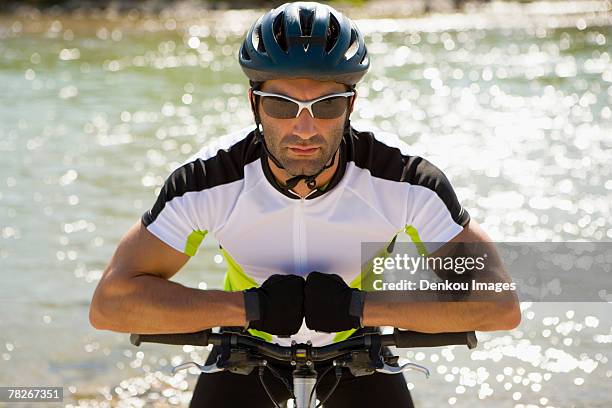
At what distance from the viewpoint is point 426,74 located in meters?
22.0

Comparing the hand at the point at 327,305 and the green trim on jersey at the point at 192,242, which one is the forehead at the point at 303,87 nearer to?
the green trim on jersey at the point at 192,242

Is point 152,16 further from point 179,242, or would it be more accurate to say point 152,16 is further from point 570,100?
A: point 179,242

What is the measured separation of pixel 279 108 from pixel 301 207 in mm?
432

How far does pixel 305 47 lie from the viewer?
386 centimetres

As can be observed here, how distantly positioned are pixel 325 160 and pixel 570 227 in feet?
25.6

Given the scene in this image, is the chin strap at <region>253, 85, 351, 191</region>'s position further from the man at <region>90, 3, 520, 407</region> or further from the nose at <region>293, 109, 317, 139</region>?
the nose at <region>293, 109, 317, 139</region>

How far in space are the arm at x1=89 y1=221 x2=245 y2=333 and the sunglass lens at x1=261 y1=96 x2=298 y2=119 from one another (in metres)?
0.63

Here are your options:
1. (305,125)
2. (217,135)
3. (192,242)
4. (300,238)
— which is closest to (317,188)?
(300,238)

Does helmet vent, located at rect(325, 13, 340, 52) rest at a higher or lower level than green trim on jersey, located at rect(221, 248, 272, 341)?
higher

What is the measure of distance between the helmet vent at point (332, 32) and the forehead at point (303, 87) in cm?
15

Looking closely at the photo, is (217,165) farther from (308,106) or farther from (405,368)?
(405,368)

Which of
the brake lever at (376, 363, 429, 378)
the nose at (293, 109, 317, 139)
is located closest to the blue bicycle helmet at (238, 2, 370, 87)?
the nose at (293, 109, 317, 139)

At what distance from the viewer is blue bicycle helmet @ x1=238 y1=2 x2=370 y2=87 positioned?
12.5 ft

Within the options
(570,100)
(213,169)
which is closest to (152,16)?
(570,100)
